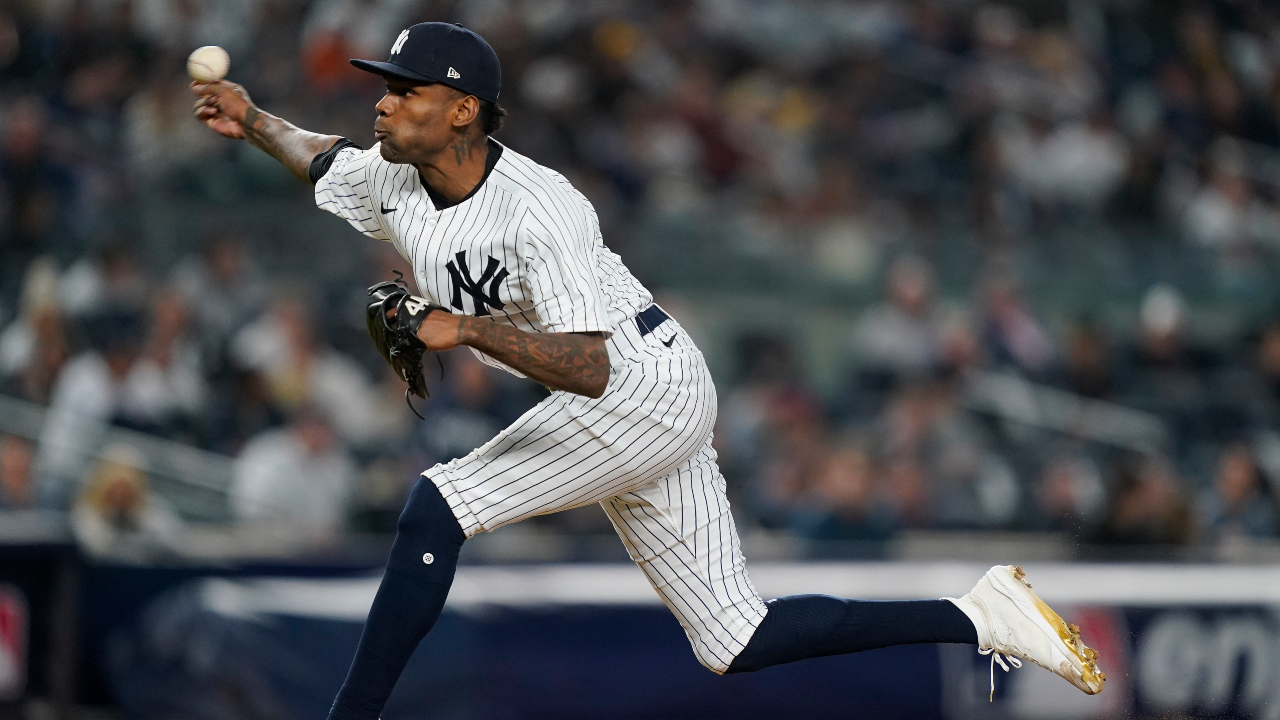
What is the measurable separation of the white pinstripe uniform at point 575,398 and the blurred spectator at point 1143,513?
4.14 meters

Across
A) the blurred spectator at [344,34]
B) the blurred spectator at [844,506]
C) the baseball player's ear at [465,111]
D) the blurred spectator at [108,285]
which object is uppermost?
the blurred spectator at [344,34]

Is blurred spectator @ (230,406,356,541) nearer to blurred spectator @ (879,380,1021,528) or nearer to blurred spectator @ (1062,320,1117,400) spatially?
blurred spectator @ (879,380,1021,528)

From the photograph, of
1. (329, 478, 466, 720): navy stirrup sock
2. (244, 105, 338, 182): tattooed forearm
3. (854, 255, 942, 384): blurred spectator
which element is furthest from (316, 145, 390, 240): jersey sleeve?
(854, 255, 942, 384): blurred spectator

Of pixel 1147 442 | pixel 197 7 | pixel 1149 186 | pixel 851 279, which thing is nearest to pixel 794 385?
pixel 851 279

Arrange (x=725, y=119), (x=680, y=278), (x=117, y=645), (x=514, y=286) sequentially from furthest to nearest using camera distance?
1. (x=725, y=119)
2. (x=680, y=278)
3. (x=117, y=645)
4. (x=514, y=286)

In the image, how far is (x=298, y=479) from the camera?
8.04m

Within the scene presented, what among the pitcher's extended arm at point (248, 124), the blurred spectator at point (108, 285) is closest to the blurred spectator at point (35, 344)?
the blurred spectator at point (108, 285)

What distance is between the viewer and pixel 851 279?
1023 centimetres

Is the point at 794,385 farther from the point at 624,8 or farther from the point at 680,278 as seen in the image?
the point at 624,8

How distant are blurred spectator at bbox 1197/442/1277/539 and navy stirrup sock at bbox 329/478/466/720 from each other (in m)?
6.20

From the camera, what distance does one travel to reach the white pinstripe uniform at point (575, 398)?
3.64m

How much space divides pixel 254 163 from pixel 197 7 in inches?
69.7

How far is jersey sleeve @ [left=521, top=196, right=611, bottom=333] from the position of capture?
3574 millimetres

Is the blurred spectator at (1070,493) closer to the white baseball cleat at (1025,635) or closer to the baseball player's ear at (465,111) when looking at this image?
the white baseball cleat at (1025,635)
